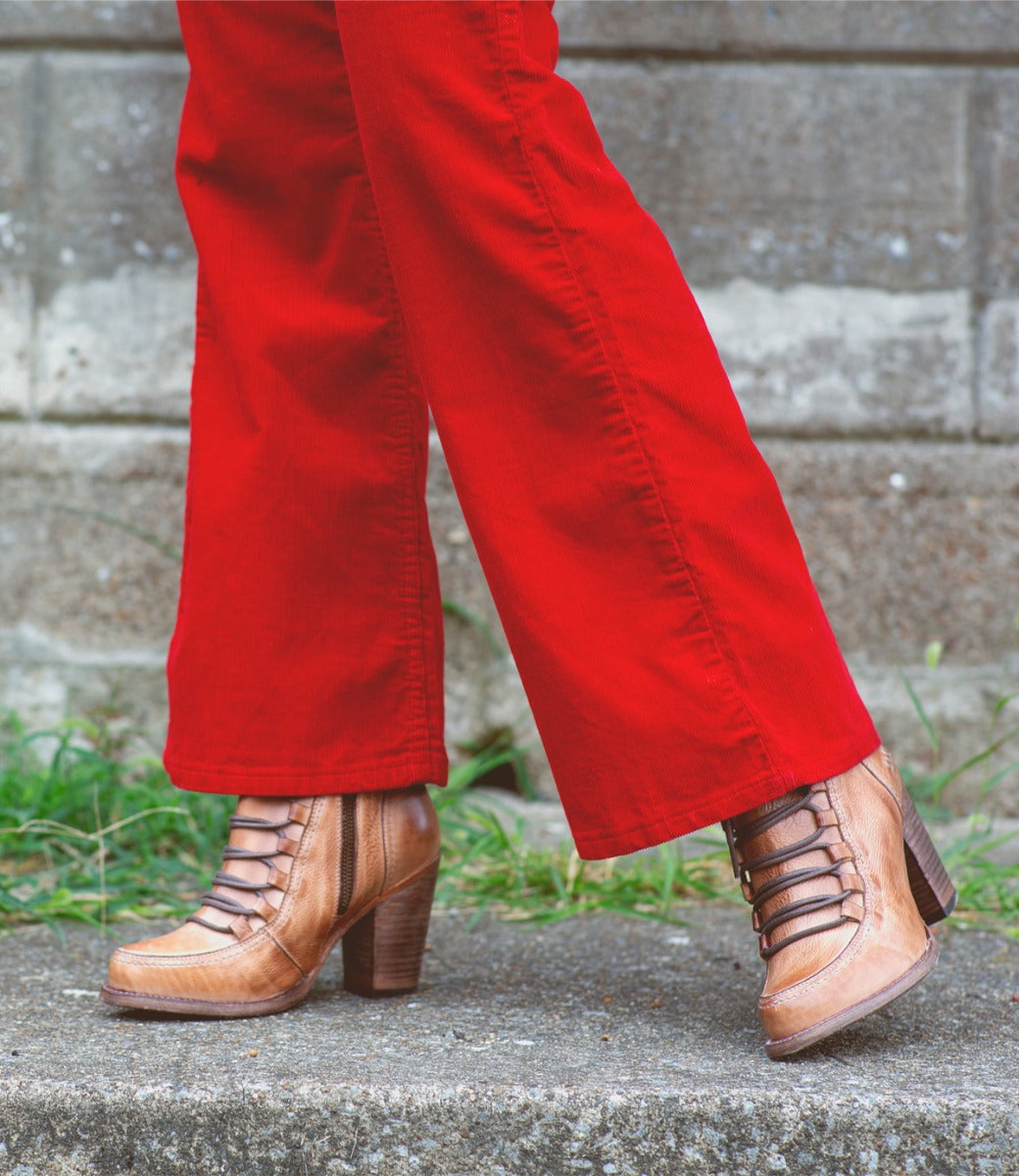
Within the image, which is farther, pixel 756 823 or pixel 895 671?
pixel 895 671

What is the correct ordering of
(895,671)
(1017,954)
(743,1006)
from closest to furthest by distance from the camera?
(743,1006)
(1017,954)
(895,671)

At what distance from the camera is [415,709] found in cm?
120

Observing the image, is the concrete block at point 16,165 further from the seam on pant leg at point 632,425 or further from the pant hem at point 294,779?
the seam on pant leg at point 632,425

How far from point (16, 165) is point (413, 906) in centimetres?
155

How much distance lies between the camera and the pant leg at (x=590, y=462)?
963 millimetres

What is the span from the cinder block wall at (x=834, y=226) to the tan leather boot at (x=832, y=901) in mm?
1019

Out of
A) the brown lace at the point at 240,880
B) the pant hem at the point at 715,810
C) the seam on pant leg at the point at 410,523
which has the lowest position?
the brown lace at the point at 240,880

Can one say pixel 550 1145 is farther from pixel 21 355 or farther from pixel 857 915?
pixel 21 355

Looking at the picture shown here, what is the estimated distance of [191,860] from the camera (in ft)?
5.74

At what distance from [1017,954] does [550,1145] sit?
2.31ft

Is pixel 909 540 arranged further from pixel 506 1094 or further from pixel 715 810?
pixel 506 1094

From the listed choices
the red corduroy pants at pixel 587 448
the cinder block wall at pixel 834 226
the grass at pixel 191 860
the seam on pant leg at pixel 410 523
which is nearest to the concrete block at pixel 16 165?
the cinder block wall at pixel 834 226

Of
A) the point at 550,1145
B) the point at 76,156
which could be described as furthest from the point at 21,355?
the point at 550,1145

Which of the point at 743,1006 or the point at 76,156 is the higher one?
the point at 76,156
